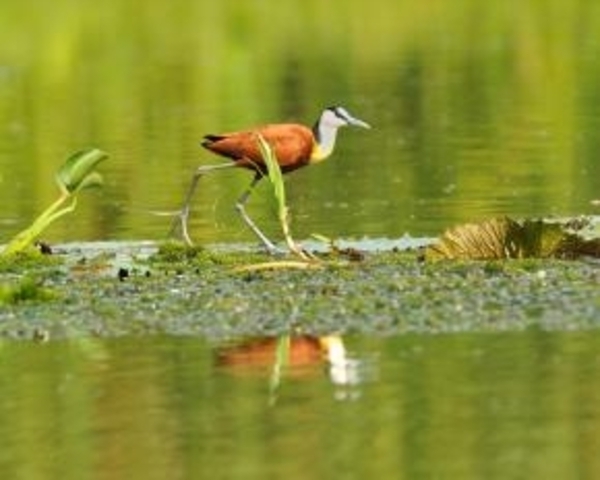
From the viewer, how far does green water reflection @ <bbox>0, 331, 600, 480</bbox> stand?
9602 millimetres

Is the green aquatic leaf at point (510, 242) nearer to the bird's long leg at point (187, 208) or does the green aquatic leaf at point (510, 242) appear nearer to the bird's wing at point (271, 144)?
the bird's wing at point (271, 144)

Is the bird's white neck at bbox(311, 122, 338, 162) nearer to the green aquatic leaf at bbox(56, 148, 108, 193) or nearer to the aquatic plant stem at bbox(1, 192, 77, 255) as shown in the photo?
the green aquatic leaf at bbox(56, 148, 108, 193)

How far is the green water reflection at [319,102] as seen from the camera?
60.1 feet

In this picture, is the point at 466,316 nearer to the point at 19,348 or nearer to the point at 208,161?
the point at 19,348

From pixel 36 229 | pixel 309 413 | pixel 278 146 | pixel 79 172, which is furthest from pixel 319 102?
pixel 309 413

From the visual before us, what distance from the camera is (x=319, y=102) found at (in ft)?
93.1

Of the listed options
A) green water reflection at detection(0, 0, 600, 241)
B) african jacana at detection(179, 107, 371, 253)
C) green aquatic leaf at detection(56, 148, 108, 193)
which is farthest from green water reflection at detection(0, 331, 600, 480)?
green water reflection at detection(0, 0, 600, 241)

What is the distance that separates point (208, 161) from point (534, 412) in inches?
486

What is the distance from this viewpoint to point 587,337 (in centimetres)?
1200

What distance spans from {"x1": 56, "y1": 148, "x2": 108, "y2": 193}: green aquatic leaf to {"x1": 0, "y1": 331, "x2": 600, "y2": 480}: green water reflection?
2.84m

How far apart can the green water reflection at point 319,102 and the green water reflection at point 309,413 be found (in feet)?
14.7

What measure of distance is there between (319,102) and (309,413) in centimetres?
1801

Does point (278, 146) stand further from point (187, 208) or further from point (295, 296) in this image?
point (295, 296)

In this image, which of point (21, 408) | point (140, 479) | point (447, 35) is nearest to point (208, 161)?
point (21, 408)
